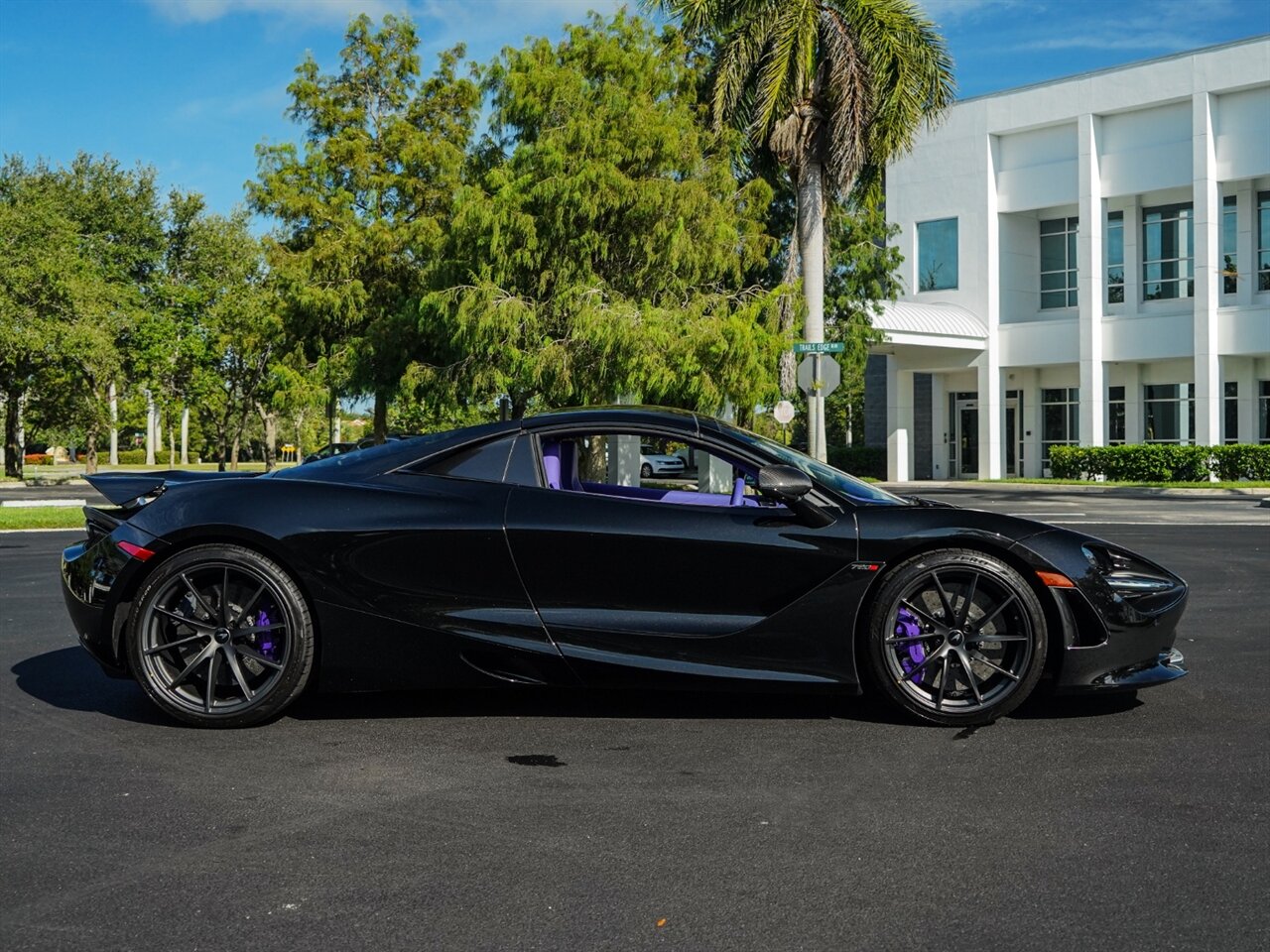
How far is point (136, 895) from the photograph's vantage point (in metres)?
3.33

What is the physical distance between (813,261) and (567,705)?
799 inches

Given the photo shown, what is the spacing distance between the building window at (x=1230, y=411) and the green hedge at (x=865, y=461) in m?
10.2

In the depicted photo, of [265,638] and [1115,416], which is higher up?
[1115,416]

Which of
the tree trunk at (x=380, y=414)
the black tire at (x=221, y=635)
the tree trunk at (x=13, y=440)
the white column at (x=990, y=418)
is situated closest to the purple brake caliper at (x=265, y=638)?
the black tire at (x=221, y=635)

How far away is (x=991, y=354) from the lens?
1542 inches

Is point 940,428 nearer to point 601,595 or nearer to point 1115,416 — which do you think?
point 1115,416

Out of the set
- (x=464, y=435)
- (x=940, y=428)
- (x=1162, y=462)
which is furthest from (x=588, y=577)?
(x=940, y=428)

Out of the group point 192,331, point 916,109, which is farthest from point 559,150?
point 192,331

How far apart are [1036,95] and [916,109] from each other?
50.0ft

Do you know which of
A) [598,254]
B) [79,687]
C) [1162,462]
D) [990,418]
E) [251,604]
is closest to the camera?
[251,604]

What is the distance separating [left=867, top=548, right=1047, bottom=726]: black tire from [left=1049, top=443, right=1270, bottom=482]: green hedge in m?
31.8

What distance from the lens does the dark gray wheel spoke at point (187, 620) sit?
5.21 metres

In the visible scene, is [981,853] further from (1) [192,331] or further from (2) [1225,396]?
(1) [192,331]

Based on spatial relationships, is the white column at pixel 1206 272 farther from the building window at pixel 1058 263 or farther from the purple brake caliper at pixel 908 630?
the purple brake caliper at pixel 908 630
